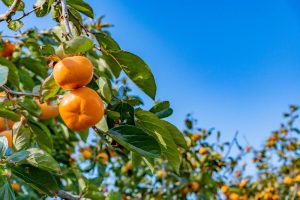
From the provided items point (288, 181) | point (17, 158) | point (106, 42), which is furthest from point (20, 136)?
point (288, 181)

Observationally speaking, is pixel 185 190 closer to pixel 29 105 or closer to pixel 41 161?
pixel 29 105

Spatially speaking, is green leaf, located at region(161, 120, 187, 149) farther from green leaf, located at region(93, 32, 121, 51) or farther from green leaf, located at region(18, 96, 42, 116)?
green leaf, located at region(18, 96, 42, 116)

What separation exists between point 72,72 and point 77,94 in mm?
62

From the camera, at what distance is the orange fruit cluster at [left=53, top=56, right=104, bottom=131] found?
96cm

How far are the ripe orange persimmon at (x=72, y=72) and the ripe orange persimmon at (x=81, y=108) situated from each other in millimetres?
26

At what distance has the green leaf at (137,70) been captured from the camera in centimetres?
107

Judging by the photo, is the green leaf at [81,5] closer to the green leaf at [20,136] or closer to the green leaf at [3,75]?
the green leaf at [3,75]

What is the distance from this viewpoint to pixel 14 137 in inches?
56.2

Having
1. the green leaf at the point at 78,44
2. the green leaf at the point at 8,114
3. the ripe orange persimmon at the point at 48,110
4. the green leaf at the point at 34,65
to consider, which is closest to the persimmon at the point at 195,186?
the green leaf at the point at 34,65

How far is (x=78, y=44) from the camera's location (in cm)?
94

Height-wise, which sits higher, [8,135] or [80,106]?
[80,106]

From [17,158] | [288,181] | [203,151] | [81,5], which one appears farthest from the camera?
[288,181]

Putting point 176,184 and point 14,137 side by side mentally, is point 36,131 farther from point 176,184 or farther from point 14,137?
point 176,184

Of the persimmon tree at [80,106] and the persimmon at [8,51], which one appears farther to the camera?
the persimmon at [8,51]
